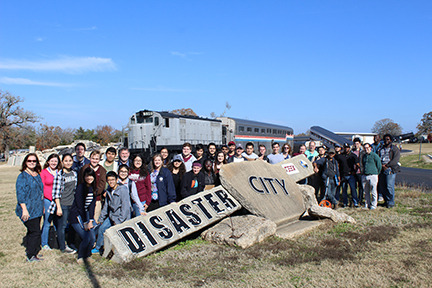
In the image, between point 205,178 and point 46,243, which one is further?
point 205,178

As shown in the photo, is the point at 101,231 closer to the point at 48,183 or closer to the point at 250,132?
the point at 48,183

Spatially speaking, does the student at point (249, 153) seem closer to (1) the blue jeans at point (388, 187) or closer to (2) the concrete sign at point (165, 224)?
(2) the concrete sign at point (165, 224)

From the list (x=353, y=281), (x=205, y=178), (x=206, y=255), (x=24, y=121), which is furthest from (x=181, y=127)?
(x=24, y=121)

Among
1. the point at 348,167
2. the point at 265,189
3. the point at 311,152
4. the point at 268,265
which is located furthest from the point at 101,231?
the point at 348,167

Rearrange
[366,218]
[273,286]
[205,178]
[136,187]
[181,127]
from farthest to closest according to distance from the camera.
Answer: [181,127]
[366,218]
[205,178]
[136,187]
[273,286]

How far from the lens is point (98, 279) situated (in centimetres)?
422

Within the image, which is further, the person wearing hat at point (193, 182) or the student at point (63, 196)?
the person wearing hat at point (193, 182)

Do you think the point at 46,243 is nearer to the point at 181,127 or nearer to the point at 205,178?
the point at 205,178

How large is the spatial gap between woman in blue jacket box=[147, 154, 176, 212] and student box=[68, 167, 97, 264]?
47.2 inches

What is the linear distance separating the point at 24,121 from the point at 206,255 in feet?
169

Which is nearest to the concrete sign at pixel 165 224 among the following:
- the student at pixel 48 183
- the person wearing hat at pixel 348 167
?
the student at pixel 48 183

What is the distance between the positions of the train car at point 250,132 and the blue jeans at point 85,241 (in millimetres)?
20846

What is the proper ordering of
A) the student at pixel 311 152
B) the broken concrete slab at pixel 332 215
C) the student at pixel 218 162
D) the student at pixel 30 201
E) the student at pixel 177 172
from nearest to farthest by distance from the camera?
the student at pixel 30 201 < the student at pixel 177 172 < the broken concrete slab at pixel 332 215 < the student at pixel 218 162 < the student at pixel 311 152

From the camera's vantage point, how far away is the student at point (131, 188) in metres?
5.32
